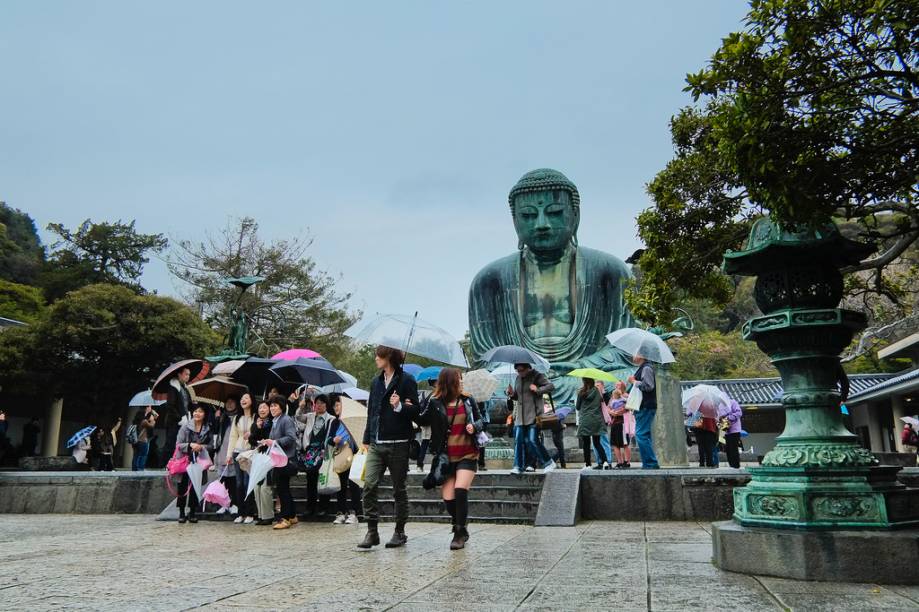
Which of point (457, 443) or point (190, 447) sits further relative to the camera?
point (190, 447)

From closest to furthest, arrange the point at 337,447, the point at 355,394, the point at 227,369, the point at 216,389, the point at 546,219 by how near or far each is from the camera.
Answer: the point at 337,447
the point at 216,389
the point at 227,369
the point at 355,394
the point at 546,219

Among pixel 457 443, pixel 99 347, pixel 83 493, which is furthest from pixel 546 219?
pixel 99 347

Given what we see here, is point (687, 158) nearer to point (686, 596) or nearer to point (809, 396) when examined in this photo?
point (809, 396)

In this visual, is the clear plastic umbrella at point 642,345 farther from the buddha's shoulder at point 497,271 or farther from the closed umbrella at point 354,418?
the buddha's shoulder at point 497,271

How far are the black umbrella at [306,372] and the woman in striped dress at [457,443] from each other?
363 cm

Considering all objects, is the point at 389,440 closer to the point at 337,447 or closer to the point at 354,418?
the point at 337,447

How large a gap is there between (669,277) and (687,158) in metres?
1.10

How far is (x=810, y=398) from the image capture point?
4270 mm

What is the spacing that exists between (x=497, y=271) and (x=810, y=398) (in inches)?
593

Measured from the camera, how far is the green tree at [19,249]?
34.2 metres

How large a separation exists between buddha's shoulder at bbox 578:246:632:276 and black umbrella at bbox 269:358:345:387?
34.8ft

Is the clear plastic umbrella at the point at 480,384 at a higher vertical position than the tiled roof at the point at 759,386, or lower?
lower

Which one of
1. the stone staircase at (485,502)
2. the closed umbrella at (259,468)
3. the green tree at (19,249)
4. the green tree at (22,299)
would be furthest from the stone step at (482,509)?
the green tree at (19,249)

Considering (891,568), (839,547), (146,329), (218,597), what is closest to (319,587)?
(218,597)
